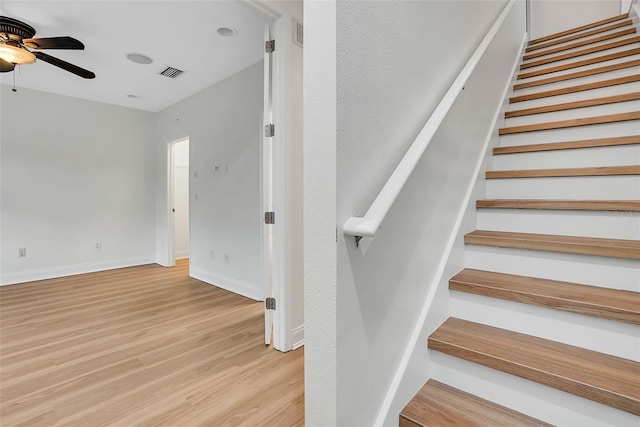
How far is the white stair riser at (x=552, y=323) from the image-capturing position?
1.05m

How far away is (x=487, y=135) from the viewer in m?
1.92

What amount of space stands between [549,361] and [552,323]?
0.63 feet

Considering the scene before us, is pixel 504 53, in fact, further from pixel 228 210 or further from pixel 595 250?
pixel 228 210

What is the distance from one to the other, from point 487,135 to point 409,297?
1.30 m

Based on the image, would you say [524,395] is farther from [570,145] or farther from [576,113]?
[576,113]

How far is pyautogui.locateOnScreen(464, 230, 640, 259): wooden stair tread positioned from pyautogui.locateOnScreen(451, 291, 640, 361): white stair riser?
297 millimetres

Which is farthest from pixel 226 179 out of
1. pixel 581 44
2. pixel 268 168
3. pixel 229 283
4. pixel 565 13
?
pixel 565 13

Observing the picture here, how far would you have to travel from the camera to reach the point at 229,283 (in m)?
3.83

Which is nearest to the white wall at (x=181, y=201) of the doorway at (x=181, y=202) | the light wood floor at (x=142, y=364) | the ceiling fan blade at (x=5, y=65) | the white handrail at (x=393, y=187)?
the doorway at (x=181, y=202)

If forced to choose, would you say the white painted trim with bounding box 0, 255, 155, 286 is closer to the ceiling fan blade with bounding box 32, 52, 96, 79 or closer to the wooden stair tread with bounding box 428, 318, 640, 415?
the ceiling fan blade with bounding box 32, 52, 96, 79

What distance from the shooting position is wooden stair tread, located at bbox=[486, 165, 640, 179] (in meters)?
1.45

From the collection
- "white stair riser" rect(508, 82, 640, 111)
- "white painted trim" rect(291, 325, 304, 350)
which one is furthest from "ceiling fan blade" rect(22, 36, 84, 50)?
"white stair riser" rect(508, 82, 640, 111)

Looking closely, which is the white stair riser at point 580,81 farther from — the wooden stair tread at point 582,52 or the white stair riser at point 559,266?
the white stair riser at point 559,266

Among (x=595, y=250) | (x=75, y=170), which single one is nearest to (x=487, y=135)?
(x=595, y=250)
